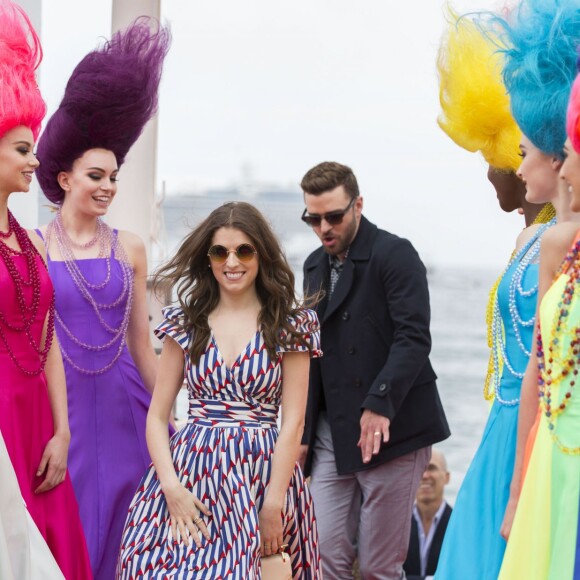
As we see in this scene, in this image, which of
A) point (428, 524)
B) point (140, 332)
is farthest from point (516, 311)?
point (428, 524)

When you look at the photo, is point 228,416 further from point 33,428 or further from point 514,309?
point 514,309

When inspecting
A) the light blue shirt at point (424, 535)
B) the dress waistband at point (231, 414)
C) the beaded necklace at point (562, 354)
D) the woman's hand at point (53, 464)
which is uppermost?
the beaded necklace at point (562, 354)

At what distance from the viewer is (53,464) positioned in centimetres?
409

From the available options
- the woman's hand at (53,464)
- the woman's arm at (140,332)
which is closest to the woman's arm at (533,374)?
the woman's hand at (53,464)

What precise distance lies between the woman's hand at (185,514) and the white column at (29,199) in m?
2.53

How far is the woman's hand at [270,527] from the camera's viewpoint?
12.9 feet

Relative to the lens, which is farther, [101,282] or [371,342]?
[371,342]

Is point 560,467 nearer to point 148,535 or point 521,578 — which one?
point 521,578

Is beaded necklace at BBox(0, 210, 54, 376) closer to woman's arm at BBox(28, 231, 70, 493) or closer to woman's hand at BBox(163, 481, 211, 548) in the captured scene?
woman's arm at BBox(28, 231, 70, 493)

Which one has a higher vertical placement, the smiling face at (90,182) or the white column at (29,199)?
the white column at (29,199)

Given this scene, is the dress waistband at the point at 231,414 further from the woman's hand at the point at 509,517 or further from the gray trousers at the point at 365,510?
the gray trousers at the point at 365,510

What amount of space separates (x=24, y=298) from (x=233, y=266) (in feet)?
2.16

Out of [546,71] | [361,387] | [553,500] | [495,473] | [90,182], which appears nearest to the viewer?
[553,500]

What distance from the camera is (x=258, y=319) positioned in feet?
13.5
